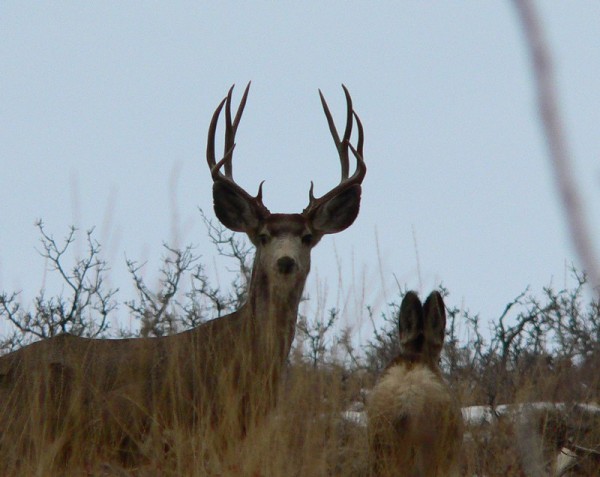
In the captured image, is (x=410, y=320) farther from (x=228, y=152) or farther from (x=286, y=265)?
(x=228, y=152)

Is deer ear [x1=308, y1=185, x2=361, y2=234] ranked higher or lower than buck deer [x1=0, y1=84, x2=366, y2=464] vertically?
higher

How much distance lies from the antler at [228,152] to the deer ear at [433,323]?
3.18 metres

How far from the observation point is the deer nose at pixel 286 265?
723cm

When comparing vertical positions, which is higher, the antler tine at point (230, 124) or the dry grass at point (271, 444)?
the antler tine at point (230, 124)

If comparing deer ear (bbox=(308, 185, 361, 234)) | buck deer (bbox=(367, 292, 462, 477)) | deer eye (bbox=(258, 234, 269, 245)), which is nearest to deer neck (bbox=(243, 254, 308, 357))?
deer eye (bbox=(258, 234, 269, 245))

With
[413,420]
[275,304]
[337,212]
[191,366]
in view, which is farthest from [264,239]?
[413,420]

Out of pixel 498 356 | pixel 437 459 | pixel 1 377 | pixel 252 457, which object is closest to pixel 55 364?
pixel 1 377

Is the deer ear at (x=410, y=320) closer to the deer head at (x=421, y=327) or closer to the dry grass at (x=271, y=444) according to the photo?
the deer head at (x=421, y=327)

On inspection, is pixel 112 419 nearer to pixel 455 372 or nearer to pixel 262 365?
pixel 262 365

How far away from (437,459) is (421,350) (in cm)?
51

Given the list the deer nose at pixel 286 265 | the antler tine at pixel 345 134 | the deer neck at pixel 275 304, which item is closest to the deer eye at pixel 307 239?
the deer neck at pixel 275 304

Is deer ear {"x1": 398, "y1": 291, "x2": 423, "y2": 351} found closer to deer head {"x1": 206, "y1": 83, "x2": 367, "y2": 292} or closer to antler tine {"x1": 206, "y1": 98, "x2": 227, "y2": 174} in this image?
deer head {"x1": 206, "y1": 83, "x2": 367, "y2": 292}

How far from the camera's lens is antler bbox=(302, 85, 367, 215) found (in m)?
8.26

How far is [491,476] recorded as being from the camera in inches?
207
